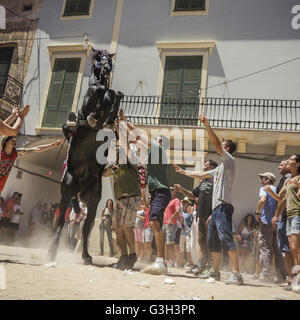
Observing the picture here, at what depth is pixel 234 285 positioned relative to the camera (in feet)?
12.4

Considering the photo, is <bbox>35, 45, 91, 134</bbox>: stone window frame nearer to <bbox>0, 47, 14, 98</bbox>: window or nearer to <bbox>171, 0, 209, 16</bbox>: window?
<bbox>0, 47, 14, 98</bbox>: window

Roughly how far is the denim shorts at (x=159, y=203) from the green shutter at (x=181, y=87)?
7.61 m

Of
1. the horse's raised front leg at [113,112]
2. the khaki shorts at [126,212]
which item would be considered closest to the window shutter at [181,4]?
the horse's raised front leg at [113,112]

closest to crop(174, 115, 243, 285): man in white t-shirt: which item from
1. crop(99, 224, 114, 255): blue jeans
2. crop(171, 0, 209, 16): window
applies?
crop(99, 224, 114, 255): blue jeans

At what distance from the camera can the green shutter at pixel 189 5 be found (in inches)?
522

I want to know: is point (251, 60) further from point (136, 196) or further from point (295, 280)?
point (295, 280)

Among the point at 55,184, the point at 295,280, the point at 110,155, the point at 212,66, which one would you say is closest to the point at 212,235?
the point at 295,280

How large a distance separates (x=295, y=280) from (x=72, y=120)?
13.3ft

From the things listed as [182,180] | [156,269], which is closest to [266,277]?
[156,269]

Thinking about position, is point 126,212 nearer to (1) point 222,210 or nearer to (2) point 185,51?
(1) point 222,210

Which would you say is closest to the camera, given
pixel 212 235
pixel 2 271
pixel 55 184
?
pixel 2 271

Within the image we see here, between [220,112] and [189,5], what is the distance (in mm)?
5062

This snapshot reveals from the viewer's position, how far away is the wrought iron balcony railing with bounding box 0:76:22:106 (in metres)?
13.4
